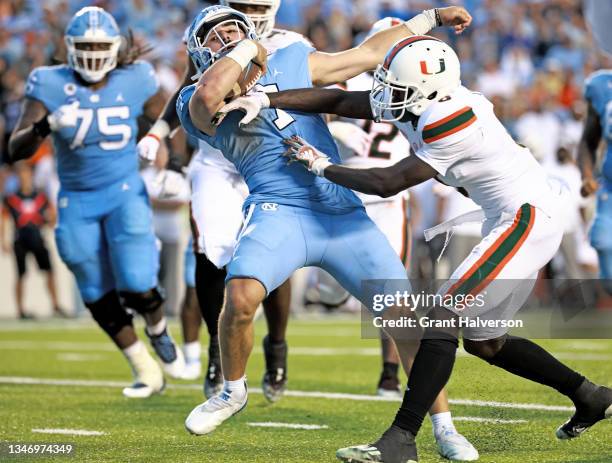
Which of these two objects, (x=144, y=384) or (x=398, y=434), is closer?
(x=398, y=434)

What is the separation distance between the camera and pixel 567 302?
19.9 ft

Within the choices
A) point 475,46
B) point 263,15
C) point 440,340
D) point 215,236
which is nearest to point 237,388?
point 440,340

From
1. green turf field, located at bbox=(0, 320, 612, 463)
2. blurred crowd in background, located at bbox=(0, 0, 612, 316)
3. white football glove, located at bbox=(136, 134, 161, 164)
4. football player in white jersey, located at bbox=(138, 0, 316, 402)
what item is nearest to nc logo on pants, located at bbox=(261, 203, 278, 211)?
green turf field, located at bbox=(0, 320, 612, 463)

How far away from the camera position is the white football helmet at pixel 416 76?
4.30 meters

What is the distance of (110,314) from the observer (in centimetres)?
671

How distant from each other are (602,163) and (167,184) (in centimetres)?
255

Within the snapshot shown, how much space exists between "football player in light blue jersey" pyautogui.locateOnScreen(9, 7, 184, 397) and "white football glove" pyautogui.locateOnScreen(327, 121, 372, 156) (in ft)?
3.97

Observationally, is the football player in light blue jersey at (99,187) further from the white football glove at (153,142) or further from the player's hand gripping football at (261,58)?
the player's hand gripping football at (261,58)

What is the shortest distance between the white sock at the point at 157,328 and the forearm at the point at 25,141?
1177 mm

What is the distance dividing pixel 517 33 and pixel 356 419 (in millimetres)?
11749

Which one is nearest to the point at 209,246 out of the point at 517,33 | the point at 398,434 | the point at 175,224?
the point at 398,434

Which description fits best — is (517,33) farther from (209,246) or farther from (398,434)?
(398,434)

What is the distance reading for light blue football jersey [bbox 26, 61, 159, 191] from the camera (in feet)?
22.0

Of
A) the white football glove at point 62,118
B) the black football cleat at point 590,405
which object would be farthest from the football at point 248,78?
the white football glove at point 62,118
